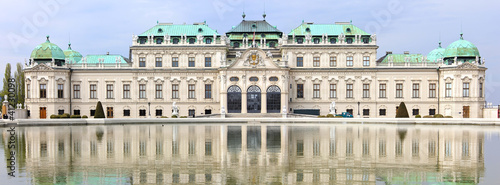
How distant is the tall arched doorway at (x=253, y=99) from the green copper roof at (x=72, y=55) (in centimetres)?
2834

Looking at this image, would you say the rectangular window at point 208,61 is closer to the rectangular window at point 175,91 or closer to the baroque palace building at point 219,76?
the baroque palace building at point 219,76

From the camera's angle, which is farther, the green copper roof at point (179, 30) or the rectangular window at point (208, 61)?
the green copper roof at point (179, 30)

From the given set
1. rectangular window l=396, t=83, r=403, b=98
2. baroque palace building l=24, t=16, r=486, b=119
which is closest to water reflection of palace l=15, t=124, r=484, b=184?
baroque palace building l=24, t=16, r=486, b=119

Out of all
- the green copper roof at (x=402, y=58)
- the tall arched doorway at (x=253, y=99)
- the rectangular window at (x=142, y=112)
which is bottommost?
the rectangular window at (x=142, y=112)

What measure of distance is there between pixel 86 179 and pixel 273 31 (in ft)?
202

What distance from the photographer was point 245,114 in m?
68.2

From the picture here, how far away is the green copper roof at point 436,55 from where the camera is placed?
74.8 meters

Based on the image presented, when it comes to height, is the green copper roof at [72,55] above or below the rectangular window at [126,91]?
above

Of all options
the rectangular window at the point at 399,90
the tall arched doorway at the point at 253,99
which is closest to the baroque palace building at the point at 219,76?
the rectangular window at the point at 399,90

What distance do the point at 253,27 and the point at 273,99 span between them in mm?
Result: 13658

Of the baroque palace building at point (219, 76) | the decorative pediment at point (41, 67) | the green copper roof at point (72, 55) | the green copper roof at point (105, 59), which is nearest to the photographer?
the decorative pediment at point (41, 67)

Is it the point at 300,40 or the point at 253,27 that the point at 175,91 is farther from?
the point at 300,40

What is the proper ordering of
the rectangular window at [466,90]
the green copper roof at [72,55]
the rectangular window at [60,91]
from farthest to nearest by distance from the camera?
the green copper roof at [72,55] < the rectangular window at [60,91] < the rectangular window at [466,90]

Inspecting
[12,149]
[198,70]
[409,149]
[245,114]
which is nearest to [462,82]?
[245,114]
